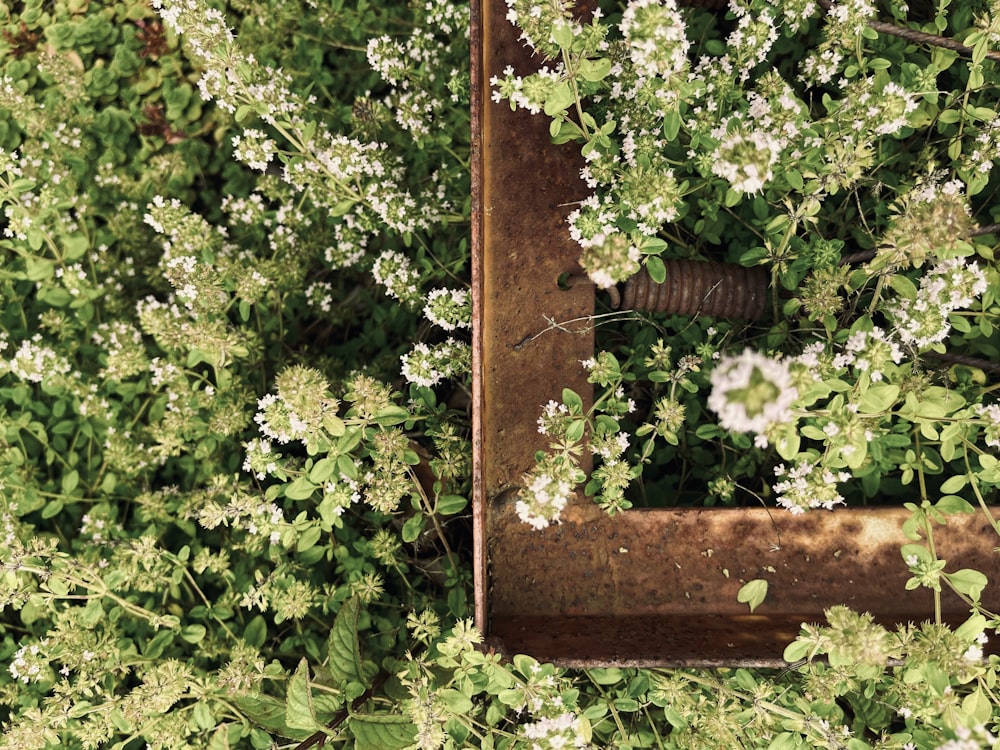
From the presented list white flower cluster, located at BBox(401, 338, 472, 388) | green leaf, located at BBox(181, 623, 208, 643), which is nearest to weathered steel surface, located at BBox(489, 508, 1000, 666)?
white flower cluster, located at BBox(401, 338, 472, 388)

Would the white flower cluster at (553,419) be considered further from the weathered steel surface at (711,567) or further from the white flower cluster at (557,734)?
the white flower cluster at (557,734)

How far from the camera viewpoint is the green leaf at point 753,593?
227 centimetres

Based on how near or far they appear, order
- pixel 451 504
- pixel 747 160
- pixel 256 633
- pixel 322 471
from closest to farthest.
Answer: pixel 747 160 < pixel 322 471 < pixel 451 504 < pixel 256 633

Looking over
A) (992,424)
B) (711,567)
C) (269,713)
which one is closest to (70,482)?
(269,713)

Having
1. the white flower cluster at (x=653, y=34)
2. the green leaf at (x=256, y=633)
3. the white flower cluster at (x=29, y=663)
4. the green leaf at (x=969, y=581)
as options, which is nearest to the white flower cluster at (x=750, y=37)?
the white flower cluster at (x=653, y=34)

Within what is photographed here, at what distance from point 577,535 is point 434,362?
0.83m

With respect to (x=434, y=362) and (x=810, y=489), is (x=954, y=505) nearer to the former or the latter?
(x=810, y=489)

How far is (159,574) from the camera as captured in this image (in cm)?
292

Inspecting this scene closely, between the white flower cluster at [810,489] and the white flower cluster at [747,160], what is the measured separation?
1.01 m

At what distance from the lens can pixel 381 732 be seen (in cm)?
247

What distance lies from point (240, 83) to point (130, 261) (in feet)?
5.07

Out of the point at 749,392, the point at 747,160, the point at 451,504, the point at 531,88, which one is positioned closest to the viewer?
the point at 749,392

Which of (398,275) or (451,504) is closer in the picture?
→ (451,504)

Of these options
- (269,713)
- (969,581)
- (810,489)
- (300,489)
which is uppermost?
(810,489)
